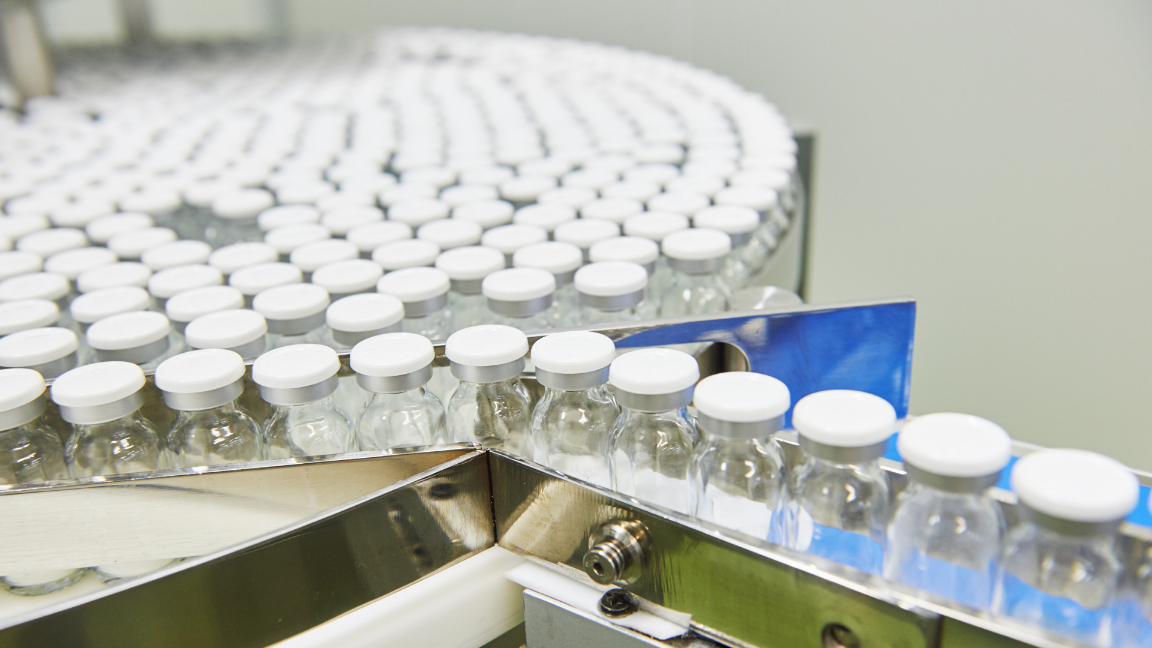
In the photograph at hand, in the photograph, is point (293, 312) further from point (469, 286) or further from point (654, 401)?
point (654, 401)

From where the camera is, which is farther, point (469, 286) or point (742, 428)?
point (469, 286)

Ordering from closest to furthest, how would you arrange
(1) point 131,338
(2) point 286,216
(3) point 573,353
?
(3) point 573,353, (1) point 131,338, (2) point 286,216

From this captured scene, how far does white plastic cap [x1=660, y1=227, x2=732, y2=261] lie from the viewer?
1.00 meters

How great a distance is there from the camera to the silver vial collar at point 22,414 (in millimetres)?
696

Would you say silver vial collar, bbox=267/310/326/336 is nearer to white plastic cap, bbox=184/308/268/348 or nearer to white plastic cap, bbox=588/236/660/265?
white plastic cap, bbox=184/308/268/348

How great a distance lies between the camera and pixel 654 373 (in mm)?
617

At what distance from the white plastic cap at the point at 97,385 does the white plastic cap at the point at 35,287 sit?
354mm

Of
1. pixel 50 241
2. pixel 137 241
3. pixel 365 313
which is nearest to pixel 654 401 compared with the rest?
pixel 365 313

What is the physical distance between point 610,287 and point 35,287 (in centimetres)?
75

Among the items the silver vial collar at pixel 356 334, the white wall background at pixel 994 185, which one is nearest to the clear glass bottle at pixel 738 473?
the silver vial collar at pixel 356 334

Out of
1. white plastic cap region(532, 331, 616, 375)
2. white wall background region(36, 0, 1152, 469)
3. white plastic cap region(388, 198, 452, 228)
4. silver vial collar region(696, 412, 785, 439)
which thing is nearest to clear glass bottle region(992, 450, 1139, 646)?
silver vial collar region(696, 412, 785, 439)

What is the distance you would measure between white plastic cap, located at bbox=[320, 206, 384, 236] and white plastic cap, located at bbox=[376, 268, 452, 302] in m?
0.27

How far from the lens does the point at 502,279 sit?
927 mm

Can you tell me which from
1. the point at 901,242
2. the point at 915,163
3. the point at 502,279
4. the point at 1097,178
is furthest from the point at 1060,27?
the point at 502,279
